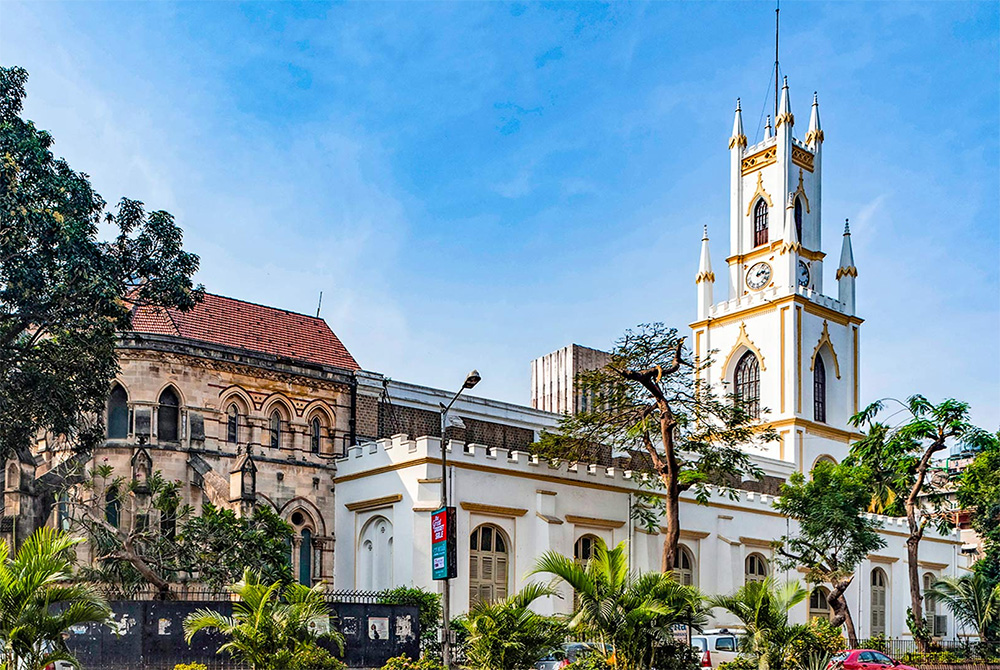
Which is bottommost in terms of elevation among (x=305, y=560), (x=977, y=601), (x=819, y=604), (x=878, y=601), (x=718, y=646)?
(x=878, y=601)

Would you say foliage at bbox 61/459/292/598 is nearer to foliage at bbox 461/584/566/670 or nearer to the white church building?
the white church building

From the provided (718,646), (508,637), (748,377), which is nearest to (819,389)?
(748,377)

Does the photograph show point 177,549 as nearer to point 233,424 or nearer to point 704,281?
point 233,424

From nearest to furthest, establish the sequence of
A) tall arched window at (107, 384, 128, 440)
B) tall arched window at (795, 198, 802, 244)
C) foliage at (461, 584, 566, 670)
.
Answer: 1. foliage at (461, 584, 566, 670)
2. tall arched window at (107, 384, 128, 440)
3. tall arched window at (795, 198, 802, 244)

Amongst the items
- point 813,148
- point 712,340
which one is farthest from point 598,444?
point 813,148

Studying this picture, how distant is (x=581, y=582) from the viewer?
1836 cm

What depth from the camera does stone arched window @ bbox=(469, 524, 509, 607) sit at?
3184cm

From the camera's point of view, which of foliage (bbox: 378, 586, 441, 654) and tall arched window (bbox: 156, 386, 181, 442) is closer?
foliage (bbox: 378, 586, 441, 654)

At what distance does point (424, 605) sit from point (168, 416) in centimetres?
1009

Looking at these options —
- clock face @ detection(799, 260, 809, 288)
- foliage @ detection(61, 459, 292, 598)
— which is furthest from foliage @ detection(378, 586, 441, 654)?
clock face @ detection(799, 260, 809, 288)

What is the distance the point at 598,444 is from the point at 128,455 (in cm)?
1678

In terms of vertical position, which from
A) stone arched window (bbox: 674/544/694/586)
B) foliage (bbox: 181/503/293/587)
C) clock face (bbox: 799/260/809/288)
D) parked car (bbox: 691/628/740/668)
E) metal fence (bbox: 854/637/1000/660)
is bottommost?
metal fence (bbox: 854/637/1000/660)

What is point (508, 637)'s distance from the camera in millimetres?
18297

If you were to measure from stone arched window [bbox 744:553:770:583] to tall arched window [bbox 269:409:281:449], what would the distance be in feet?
61.4
